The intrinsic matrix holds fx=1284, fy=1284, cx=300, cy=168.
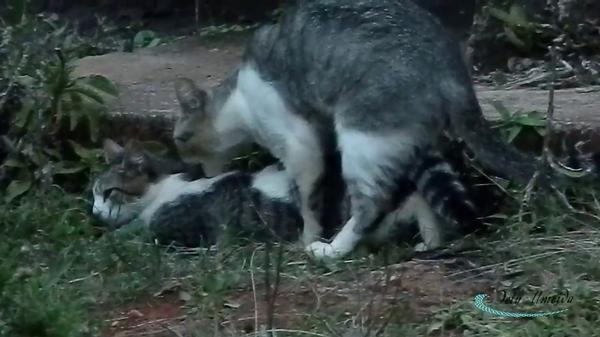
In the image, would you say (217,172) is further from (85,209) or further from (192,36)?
(192,36)

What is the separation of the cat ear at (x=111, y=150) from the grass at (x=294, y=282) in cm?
42

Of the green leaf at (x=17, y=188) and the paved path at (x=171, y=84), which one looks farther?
the paved path at (x=171, y=84)

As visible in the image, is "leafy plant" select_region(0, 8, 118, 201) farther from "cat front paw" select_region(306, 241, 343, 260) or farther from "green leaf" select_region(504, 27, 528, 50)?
"green leaf" select_region(504, 27, 528, 50)

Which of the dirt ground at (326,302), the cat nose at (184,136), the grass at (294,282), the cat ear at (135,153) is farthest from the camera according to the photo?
the cat nose at (184,136)

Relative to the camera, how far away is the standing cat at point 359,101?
4.64m

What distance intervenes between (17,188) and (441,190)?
6.06ft

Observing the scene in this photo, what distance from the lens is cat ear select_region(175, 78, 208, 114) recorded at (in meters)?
5.36

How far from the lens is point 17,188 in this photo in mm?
5422

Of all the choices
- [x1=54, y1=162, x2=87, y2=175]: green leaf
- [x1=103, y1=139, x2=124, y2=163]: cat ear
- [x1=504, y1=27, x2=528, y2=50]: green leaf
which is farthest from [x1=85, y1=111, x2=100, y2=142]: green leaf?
[x1=504, y1=27, x2=528, y2=50]: green leaf

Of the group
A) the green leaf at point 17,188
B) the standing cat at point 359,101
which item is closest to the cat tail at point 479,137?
the standing cat at point 359,101

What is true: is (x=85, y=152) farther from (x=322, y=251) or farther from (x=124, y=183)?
(x=322, y=251)

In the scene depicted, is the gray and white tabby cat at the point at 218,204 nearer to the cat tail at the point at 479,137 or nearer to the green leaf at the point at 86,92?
the cat tail at the point at 479,137

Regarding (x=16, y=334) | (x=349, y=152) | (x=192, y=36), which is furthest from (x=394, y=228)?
(x=192, y=36)

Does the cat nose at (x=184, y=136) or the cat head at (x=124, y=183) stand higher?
the cat nose at (x=184, y=136)
